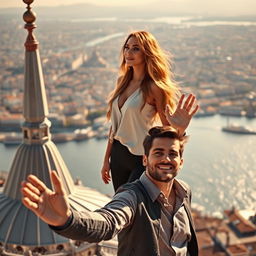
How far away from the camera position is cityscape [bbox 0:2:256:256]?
14.2 meters

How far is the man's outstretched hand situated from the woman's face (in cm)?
52

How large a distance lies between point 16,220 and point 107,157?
4.21ft

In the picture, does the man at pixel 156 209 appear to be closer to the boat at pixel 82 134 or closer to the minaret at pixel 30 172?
the minaret at pixel 30 172

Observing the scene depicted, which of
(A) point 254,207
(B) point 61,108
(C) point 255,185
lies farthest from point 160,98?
(B) point 61,108

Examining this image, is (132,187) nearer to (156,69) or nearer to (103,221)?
(103,221)

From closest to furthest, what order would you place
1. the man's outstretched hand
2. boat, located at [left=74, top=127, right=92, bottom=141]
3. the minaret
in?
the man's outstretched hand, the minaret, boat, located at [left=74, top=127, right=92, bottom=141]

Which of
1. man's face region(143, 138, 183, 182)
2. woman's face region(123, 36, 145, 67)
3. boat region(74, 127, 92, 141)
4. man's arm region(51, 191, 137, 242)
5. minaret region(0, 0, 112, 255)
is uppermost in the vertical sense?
woman's face region(123, 36, 145, 67)

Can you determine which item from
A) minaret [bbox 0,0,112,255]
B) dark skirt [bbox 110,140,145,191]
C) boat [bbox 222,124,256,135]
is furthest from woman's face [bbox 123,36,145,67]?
boat [bbox 222,124,256,135]

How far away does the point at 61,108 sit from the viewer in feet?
56.6

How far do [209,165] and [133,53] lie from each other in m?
10.6

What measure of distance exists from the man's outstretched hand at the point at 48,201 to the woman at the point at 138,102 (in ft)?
1.44

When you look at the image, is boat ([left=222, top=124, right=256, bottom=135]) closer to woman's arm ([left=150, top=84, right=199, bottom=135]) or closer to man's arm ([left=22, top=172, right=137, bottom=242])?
woman's arm ([left=150, top=84, right=199, bottom=135])

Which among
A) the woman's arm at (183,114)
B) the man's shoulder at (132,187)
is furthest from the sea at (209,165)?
the man's shoulder at (132,187)

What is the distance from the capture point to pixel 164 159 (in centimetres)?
84
